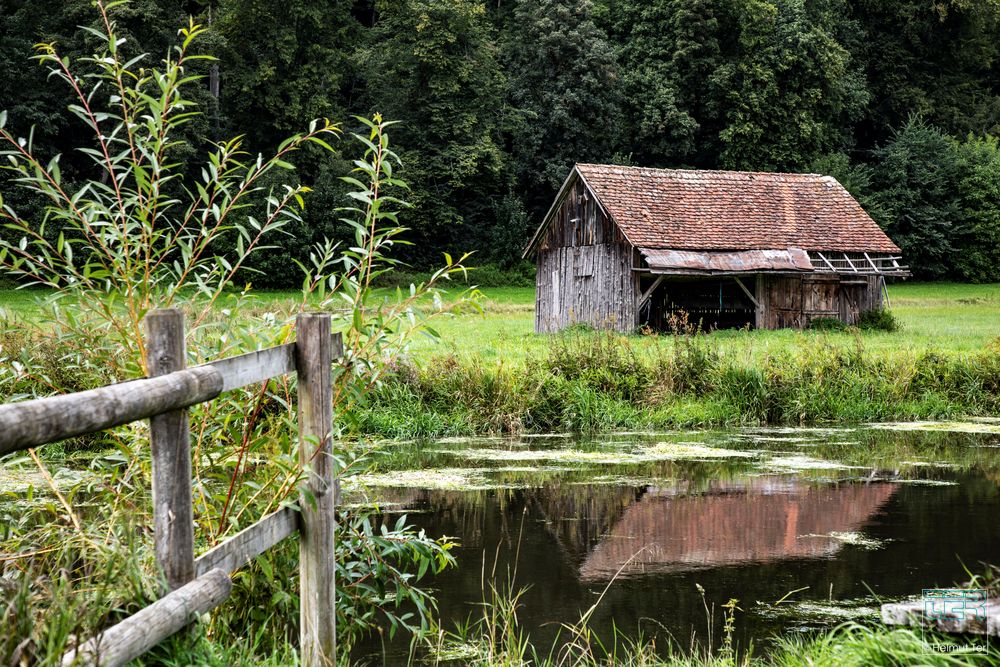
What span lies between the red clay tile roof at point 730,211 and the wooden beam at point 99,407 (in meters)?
24.8

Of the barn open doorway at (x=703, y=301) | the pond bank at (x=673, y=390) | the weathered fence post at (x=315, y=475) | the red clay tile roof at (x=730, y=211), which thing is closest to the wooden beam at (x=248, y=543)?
the weathered fence post at (x=315, y=475)

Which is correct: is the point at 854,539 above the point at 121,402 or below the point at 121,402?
below

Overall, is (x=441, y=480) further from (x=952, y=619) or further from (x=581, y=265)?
(x=581, y=265)

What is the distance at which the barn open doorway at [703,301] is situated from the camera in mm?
30547

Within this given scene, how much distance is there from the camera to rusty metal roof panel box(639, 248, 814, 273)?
90.8ft

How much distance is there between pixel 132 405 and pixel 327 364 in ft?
5.35

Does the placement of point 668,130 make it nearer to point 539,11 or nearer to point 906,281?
point 539,11

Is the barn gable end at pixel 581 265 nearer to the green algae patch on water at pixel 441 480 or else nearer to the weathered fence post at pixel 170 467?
the green algae patch on water at pixel 441 480

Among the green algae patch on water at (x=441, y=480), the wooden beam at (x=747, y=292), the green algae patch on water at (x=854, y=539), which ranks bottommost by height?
the green algae patch on water at (x=441, y=480)

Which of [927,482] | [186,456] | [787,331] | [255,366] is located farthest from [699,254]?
[186,456]

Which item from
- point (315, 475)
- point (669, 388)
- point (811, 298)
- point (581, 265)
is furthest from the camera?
point (811, 298)

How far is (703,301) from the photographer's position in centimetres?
3120

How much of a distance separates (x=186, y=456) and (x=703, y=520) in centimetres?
733

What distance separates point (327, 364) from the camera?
4734 millimetres
